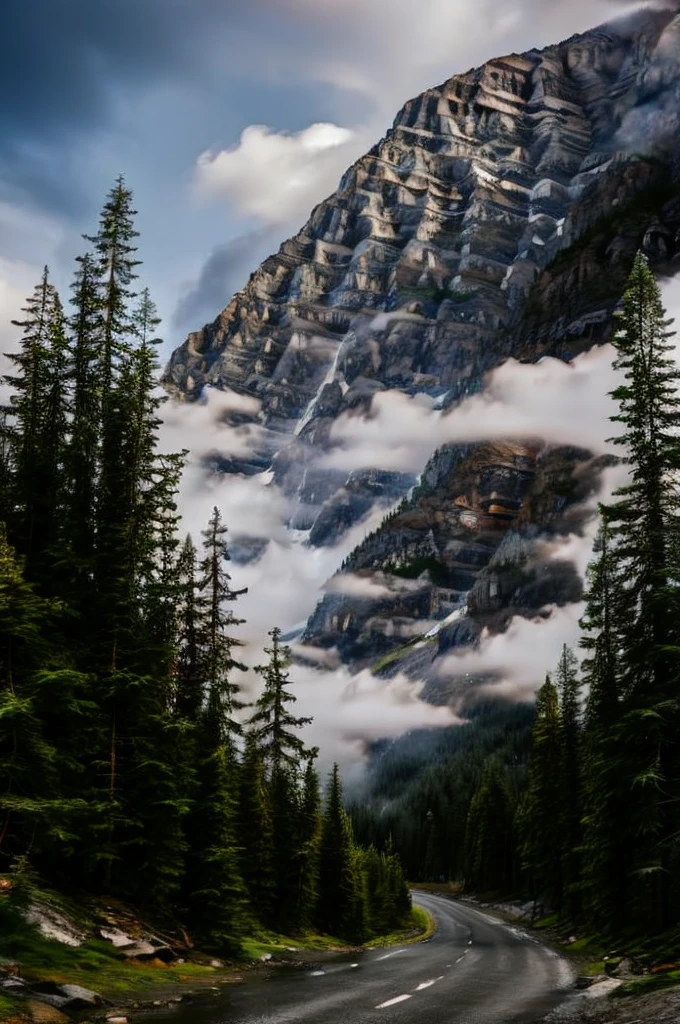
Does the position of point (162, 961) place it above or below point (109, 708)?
below

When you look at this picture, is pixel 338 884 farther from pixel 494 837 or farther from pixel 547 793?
pixel 494 837

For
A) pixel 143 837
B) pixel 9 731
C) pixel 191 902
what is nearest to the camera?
pixel 9 731

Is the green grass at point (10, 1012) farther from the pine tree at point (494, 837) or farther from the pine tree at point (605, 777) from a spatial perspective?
the pine tree at point (494, 837)

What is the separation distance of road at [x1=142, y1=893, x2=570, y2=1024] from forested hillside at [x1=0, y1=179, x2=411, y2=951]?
16.2 feet

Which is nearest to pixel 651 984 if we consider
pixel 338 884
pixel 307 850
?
pixel 307 850

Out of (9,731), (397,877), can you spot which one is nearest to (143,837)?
(9,731)

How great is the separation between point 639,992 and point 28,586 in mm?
16322

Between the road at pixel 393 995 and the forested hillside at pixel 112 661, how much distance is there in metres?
4.92

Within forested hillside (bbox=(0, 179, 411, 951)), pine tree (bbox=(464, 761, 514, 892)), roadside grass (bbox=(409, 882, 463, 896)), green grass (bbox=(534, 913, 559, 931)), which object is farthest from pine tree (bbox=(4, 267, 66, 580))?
roadside grass (bbox=(409, 882, 463, 896))

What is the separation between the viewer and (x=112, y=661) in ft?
81.4

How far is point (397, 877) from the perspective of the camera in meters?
83.4

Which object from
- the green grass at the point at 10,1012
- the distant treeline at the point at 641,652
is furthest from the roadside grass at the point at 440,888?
the green grass at the point at 10,1012

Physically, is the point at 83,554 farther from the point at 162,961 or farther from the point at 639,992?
the point at 639,992

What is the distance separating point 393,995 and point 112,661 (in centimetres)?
1253
